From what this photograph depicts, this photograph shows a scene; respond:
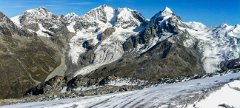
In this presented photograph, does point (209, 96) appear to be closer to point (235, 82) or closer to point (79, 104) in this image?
point (235, 82)

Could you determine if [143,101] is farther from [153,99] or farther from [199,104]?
[199,104]

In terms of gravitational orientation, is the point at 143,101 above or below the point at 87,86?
below

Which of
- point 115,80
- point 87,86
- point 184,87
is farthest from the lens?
point 87,86

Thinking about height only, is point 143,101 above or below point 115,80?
below

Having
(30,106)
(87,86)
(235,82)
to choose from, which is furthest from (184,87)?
(87,86)

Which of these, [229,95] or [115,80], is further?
[115,80]

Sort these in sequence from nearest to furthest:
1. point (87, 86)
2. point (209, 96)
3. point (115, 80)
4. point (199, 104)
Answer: point (199, 104), point (209, 96), point (115, 80), point (87, 86)

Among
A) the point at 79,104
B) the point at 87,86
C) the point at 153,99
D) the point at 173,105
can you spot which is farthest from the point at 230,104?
the point at 87,86

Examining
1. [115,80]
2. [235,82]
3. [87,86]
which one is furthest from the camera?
[87,86]

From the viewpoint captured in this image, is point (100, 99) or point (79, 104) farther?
point (100, 99)
